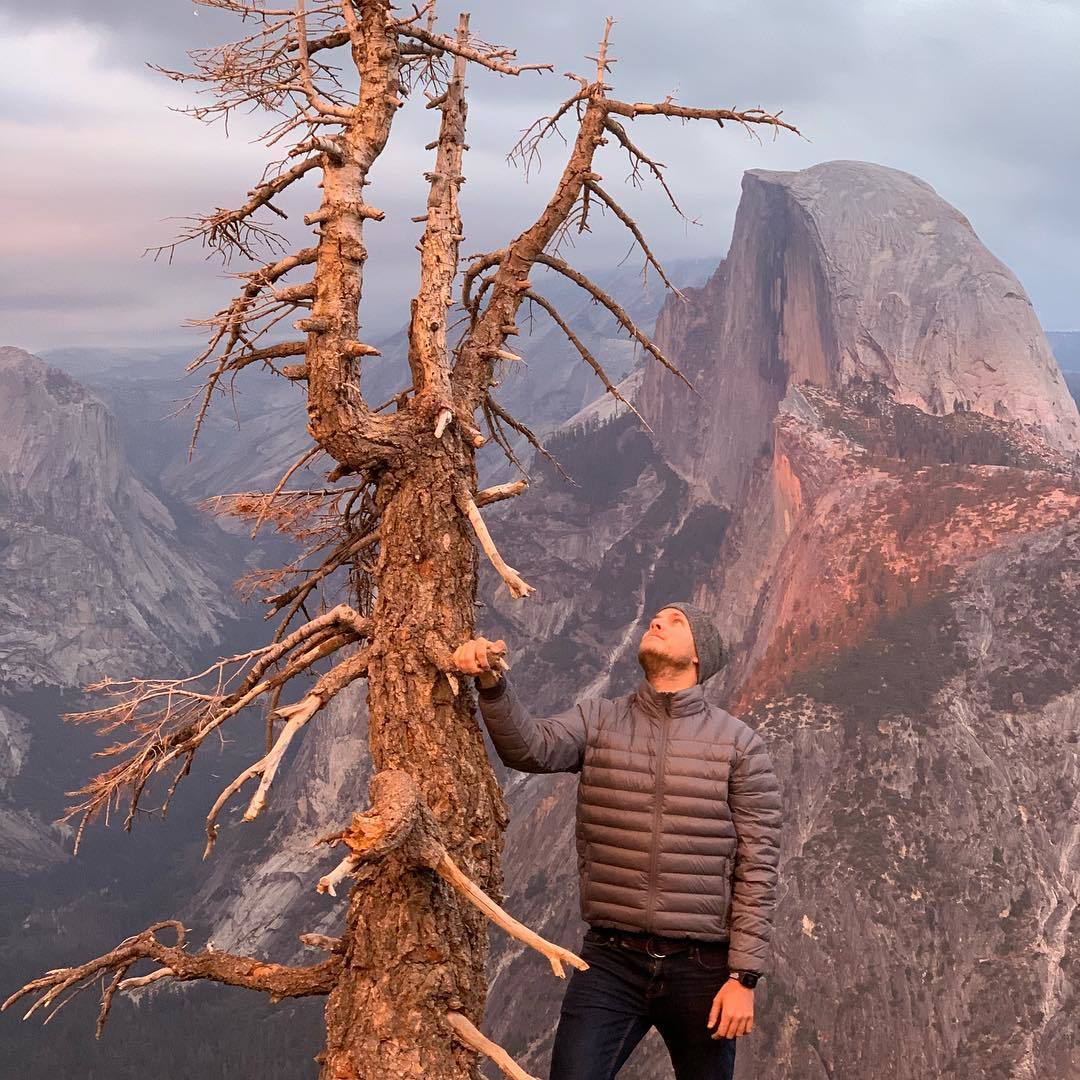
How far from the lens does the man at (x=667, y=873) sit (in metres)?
4.90

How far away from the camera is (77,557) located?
129625 millimetres


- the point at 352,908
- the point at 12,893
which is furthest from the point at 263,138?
the point at 12,893

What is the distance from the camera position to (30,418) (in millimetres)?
139125

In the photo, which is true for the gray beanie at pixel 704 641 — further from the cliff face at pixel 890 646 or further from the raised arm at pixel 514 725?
the cliff face at pixel 890 646

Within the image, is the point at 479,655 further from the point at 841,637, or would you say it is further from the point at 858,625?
the point at 858,625

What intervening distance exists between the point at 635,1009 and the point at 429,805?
1562 mm

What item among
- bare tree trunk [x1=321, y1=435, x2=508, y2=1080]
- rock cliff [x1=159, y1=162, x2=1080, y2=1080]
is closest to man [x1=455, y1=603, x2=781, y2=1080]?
bare tree trunk [x1=321, y1=435, x2=508, y2=1080]

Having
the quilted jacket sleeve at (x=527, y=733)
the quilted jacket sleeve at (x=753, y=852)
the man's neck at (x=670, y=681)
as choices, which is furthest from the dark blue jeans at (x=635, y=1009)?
the man's neck at (x=670, y=681)

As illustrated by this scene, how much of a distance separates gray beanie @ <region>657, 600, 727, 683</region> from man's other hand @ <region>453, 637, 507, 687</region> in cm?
93

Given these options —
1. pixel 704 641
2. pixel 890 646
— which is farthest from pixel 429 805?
pixel 890 646

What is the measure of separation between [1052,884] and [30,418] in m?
143

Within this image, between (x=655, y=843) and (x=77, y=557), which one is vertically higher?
(x=655, y=843)

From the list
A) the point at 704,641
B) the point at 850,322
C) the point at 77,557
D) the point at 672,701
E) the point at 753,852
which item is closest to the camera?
the point at 753,852

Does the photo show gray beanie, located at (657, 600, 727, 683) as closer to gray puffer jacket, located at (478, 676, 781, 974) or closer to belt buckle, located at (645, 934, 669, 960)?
gray puffer jacket, located at (478, 676, 781, 974)
